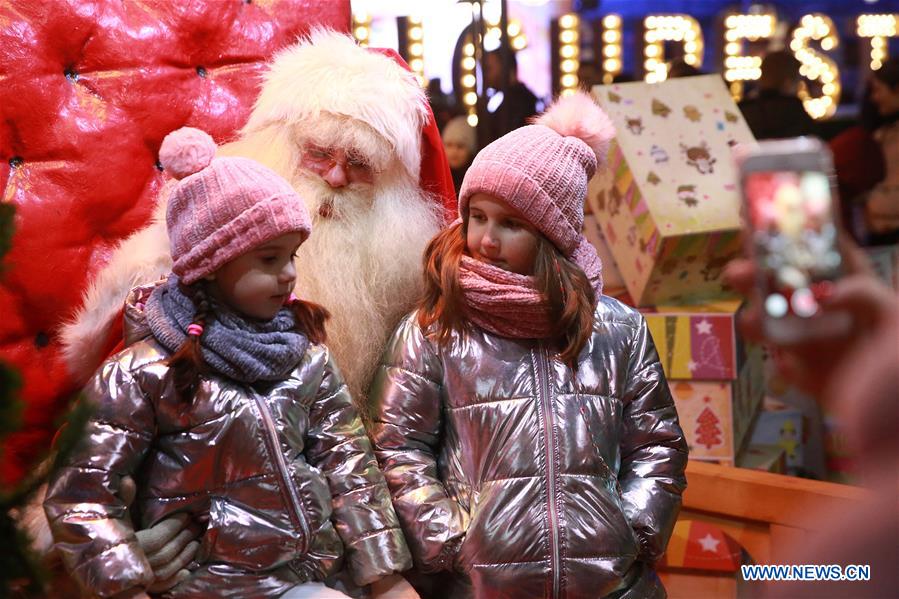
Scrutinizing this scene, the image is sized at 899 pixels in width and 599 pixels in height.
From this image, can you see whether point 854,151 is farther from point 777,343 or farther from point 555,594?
point 777,343

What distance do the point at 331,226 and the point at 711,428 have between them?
1.27m

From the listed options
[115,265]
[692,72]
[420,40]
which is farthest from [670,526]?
[420,40]

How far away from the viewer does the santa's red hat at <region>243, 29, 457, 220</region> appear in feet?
6.61

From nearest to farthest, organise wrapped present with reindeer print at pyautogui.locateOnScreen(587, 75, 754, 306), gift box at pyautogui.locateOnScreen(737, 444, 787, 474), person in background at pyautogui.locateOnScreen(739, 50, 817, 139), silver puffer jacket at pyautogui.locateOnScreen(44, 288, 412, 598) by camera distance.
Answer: silver puffer jacket at pyautogui.locateOnScreen(44, 288, 412, 598) → person in background at pyautogui.locateOnScreen(739, 50, 817, 139) → wrapped present with reindeer print at pyautogui.locateOnScreen(587, 75, 754, 306) → gift box at pyautogui.locateOnScreen(737, 444, 787, 474)

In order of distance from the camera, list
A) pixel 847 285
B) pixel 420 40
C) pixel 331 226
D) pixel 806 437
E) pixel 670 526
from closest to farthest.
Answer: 1. pixel 847 285
2. pixel 670 526
3. pixel 331 226
4. pixel 806 437
5. pixel 420 40

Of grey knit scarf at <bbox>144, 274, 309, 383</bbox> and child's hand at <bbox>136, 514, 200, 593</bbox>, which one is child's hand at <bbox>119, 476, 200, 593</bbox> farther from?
grey knit scarf at <bbox>144, 274, 309, 383</bbox>

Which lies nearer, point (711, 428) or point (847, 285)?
point (847, 285)

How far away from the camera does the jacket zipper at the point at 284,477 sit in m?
1.62

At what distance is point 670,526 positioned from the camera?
188 cm

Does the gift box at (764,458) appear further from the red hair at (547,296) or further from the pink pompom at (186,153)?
the pink pompom at (186,153)

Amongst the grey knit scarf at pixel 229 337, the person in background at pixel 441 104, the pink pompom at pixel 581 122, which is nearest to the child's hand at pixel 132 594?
the grey knit scarf at pixel 229 337

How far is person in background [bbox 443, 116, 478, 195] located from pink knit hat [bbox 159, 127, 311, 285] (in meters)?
1.84

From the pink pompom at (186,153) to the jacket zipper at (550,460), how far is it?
726 millimetres

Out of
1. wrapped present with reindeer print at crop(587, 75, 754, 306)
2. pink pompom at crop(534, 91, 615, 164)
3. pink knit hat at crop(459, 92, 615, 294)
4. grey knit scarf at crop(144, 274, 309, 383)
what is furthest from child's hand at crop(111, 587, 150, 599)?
wrapped present with reindeer print at crop(587, 75, 754, 306)
